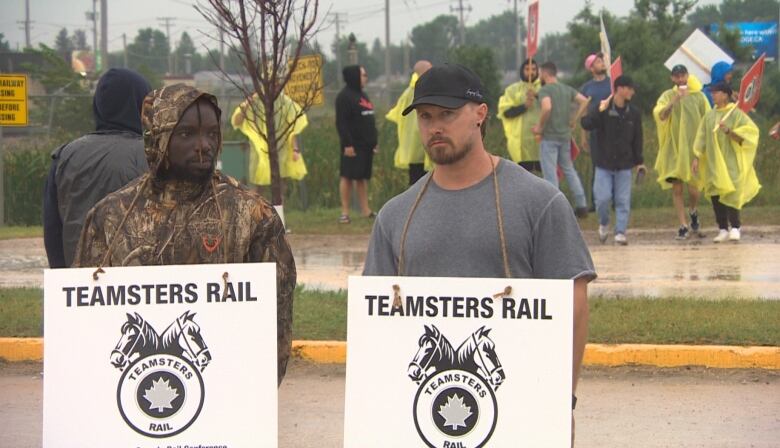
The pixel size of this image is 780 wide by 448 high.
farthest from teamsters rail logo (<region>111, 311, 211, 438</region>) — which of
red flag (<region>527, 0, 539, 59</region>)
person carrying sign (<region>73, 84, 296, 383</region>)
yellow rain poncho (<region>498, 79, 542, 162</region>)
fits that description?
yellow rain poncho (<region>498, 79, 542, 162</region>)

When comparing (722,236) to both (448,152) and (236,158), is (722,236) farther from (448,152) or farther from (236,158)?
(448,152)

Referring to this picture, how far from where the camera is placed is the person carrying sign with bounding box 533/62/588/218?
15992 millimetres

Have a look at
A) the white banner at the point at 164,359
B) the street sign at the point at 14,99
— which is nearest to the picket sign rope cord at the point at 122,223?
the white banner at the point at 164,359

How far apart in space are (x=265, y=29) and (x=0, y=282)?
4085 mm

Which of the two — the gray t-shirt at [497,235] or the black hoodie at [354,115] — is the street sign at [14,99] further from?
the gray t-shirt at [497,235]

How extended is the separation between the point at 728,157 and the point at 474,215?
11.4 m

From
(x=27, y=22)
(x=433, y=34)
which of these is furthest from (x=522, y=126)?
(x=433, y=34)

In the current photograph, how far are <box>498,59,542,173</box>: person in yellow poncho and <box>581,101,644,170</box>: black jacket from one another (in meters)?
1.40

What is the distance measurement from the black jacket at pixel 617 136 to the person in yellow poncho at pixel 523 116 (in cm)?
140

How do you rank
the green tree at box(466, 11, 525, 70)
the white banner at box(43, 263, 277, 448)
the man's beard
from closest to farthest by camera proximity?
the white banner at box(43, 263, 277, 448)
the man's beard
the green tree at box(466, 11, 525, 70)

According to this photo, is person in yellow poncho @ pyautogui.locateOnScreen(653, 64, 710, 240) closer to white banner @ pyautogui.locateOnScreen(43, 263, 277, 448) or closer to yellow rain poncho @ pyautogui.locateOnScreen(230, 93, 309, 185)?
yellow rain poncho @ pyautogui.locateOnScreen(230, 93, 309, 185)

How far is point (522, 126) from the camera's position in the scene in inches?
645

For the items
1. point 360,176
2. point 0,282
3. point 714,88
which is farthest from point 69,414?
point 360,176

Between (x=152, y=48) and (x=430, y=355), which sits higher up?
(x=152, y=48)
